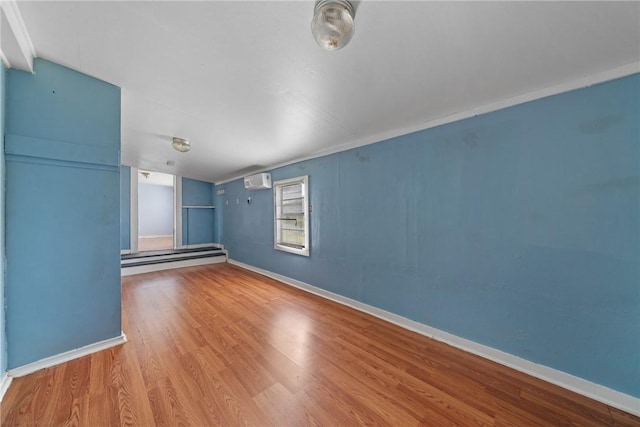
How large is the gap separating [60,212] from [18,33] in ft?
3.80

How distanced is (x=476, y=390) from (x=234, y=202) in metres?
5.29

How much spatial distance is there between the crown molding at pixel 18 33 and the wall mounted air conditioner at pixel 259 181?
2816 millimetres

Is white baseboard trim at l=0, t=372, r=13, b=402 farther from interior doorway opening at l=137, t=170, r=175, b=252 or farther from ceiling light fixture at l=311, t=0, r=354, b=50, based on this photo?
interior doorway opening at l=137, t=170, r=175, b=252

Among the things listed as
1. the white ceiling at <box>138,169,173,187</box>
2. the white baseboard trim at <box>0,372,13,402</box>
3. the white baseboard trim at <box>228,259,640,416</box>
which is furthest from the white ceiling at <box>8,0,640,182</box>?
the white ceiling at <box>138,169,173,187</box>

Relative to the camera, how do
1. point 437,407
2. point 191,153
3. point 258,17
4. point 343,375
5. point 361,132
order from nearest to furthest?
1. point 258,17
2. point 437,407
3. point 343,375
4. point 361,132
5. point 191,153

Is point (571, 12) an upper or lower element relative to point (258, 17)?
lower

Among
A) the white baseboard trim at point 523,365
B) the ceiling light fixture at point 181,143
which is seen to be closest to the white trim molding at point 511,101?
the white baseboard trim at point 523,365

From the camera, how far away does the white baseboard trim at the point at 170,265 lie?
171 inches

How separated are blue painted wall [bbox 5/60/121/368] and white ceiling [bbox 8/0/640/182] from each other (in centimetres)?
29

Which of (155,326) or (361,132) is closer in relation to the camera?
(155,326)

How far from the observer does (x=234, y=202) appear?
17.8ft

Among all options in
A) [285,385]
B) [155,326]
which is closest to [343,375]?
[285,385]

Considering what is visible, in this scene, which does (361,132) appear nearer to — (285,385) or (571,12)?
(571,12)

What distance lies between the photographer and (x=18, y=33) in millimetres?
1292
